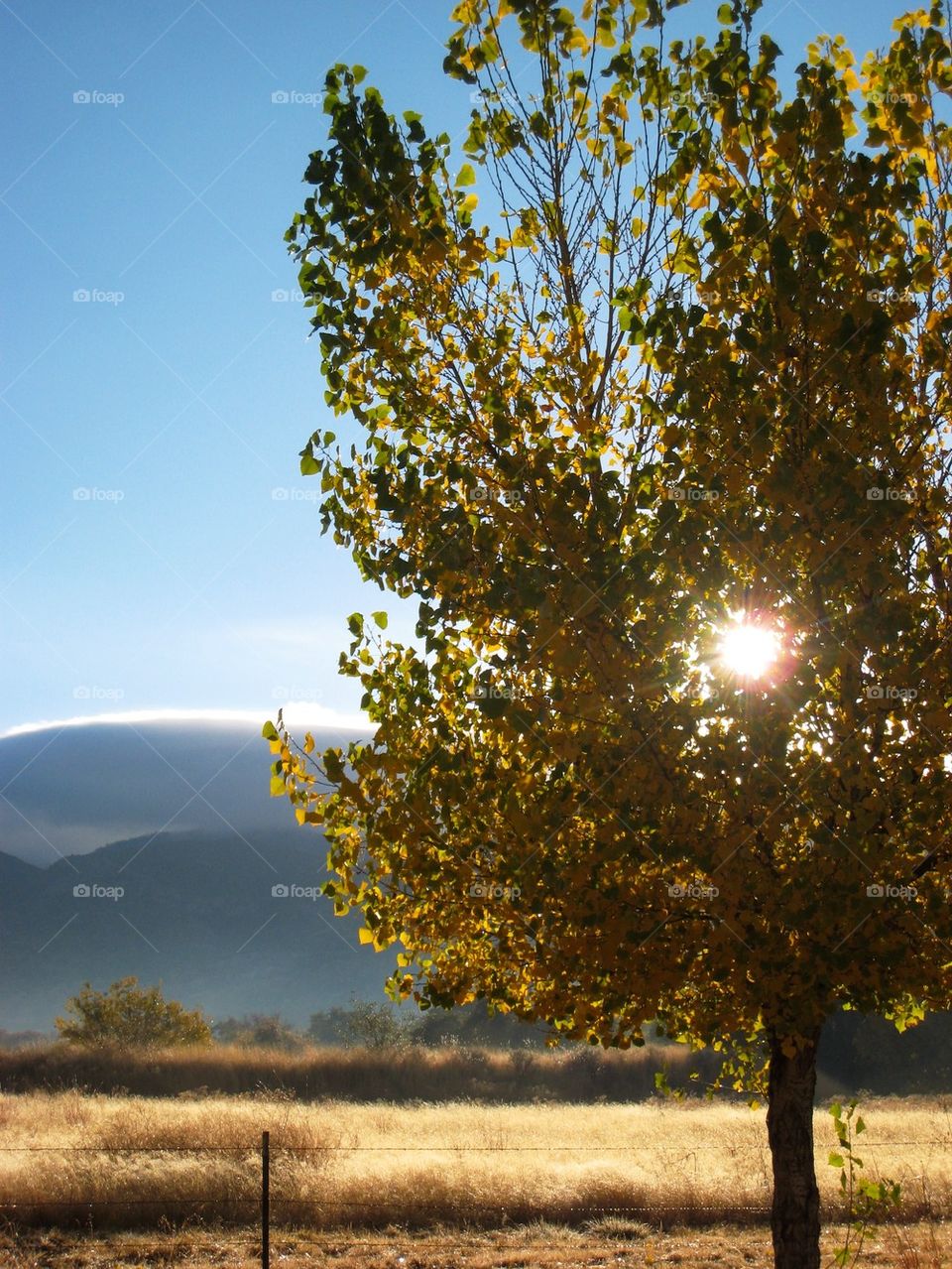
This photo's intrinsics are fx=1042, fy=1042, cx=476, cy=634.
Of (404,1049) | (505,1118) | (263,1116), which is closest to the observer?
(263,1116)

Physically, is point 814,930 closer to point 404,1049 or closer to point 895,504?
point 895,504

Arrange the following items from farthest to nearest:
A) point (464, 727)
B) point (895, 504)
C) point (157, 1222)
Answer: point (157, 1222), point (464, 727), point (895, 504)

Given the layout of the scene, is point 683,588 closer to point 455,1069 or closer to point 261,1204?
point 261,1204

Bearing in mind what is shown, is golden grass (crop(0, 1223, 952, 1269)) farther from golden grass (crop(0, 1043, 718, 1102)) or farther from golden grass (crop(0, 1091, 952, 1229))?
golden grass (crop(0, 1043, 718, 1102))

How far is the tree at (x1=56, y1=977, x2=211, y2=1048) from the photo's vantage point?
172 feet

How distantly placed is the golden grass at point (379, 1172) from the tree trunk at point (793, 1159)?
792 cm

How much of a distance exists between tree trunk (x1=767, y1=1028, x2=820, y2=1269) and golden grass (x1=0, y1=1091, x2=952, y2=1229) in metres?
7.92

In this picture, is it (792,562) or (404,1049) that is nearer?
(792,562)

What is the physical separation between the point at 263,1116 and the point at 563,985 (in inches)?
677

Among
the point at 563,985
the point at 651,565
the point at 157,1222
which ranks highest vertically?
the point at 651,565

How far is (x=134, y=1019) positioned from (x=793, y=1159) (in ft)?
175

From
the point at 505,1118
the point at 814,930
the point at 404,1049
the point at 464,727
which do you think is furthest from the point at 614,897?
the point at 404,1049

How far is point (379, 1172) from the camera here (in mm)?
17062

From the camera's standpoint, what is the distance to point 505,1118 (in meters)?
26.3
